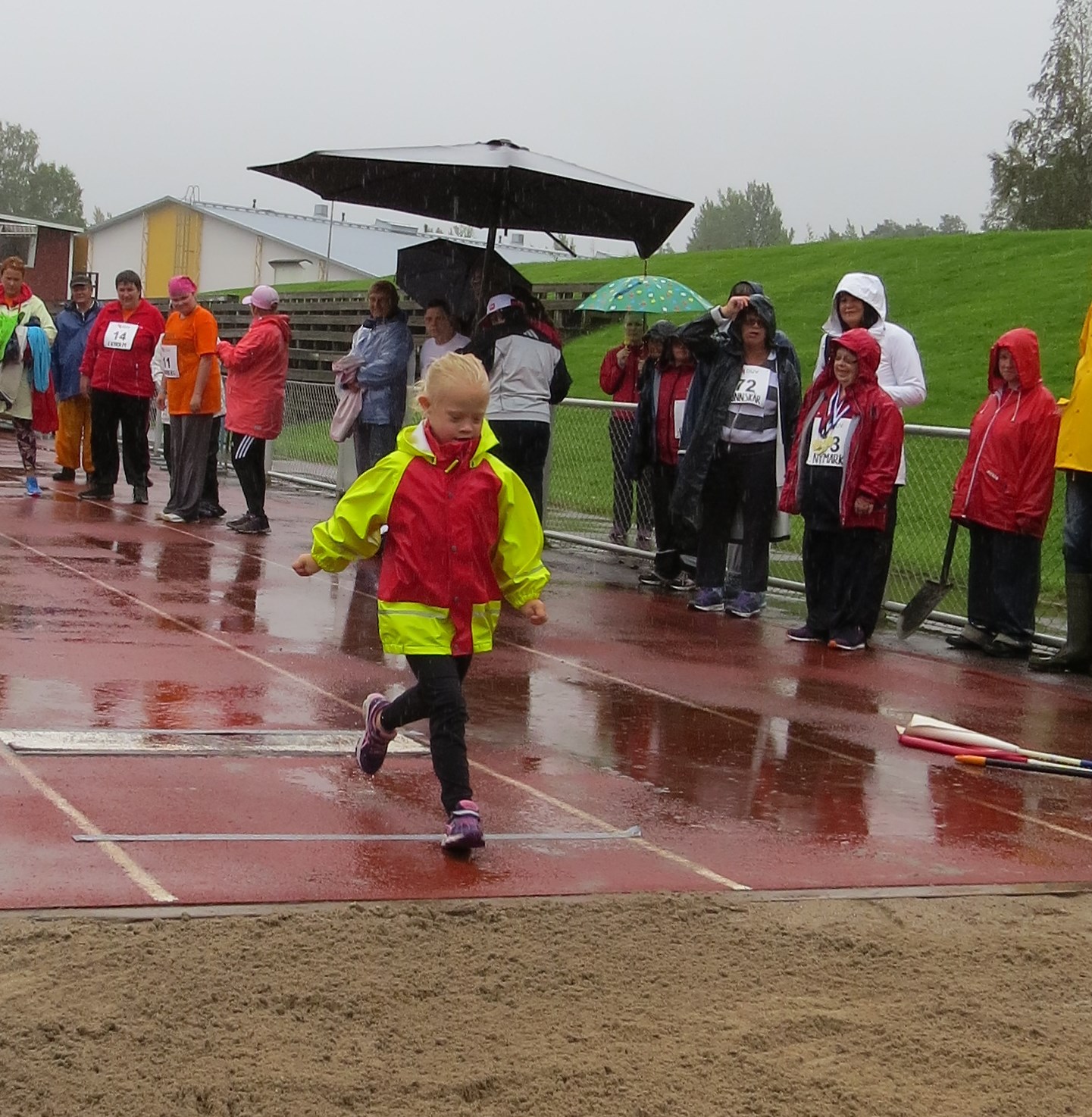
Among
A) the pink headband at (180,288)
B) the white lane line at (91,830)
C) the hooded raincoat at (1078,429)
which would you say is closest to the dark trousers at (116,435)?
the pink headband at (180,288)

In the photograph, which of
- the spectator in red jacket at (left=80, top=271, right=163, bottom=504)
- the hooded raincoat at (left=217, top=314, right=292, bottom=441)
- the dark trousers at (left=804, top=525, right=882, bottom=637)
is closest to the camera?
the dark trousers at (left=804, top=525, right=882, bottom=637)

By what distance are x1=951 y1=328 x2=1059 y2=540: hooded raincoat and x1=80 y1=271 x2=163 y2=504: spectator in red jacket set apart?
295 inches

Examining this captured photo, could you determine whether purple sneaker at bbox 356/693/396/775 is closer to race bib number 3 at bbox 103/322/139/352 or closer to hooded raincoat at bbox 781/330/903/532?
hooded raincoat at bbox 781/330/903/532

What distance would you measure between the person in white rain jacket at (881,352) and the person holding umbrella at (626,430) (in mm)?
2882

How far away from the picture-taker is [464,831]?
519 centimetres

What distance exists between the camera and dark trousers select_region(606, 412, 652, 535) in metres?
13.7

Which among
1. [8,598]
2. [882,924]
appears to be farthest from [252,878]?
[8,598]

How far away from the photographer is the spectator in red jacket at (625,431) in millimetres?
13703

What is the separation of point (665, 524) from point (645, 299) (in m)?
2.58

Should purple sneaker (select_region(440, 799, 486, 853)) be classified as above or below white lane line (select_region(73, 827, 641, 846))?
above

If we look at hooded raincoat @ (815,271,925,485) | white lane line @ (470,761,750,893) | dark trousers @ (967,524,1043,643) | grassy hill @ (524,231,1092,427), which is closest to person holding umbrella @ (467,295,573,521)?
hooded raincoat @ (815,271,925,485)

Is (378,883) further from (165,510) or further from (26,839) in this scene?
(165,510)

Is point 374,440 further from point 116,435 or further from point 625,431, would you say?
point 116,435

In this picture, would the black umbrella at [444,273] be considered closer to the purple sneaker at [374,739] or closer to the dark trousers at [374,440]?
the dark trousers at [374,440]
